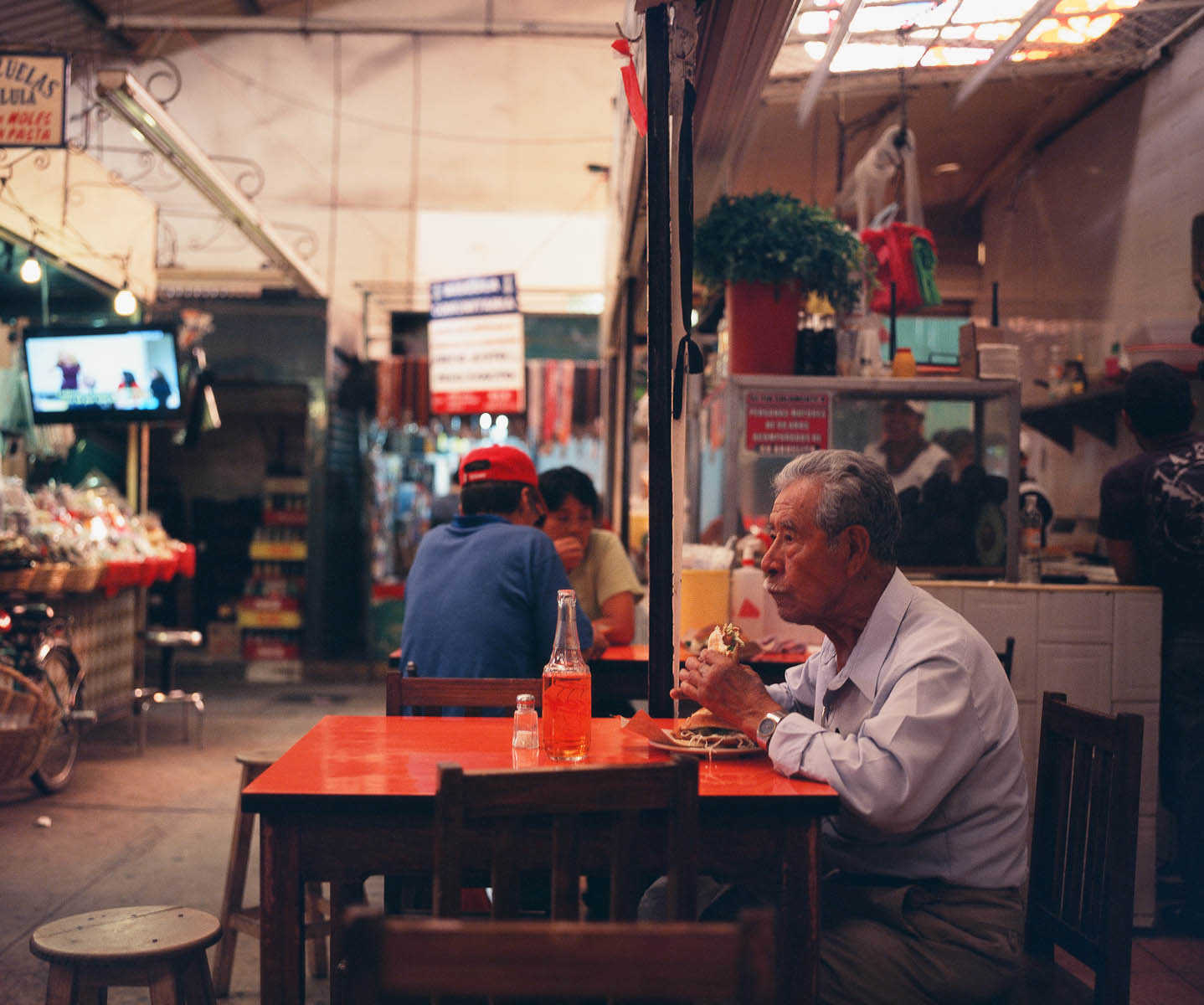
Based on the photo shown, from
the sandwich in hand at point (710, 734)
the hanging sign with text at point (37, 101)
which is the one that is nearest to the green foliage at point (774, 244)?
the sandwich in hand at point (710, 734)

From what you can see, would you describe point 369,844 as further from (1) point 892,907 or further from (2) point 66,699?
(2) point 66,699

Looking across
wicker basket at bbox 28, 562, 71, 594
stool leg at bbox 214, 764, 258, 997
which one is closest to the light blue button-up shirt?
stool leg at bbox 214, 764, 258, 997

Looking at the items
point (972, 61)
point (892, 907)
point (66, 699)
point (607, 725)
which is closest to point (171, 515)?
point (66, 699)

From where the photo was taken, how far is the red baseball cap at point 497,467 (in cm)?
353

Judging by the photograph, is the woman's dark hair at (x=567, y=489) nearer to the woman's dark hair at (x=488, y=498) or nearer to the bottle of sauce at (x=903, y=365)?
the woman's dark hair at (x=488, y=498)

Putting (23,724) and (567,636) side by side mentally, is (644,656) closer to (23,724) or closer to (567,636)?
(567,636)

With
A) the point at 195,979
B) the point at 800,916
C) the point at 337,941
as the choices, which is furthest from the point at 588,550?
the point at 800,916

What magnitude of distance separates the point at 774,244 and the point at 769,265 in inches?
3.2

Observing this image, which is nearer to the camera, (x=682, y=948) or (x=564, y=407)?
(x=682, y=948)

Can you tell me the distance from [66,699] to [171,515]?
6223 mm

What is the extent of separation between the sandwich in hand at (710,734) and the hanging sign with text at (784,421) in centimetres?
188

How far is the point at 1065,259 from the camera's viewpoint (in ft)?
22.6

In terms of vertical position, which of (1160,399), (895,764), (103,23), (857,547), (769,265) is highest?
(103,23)

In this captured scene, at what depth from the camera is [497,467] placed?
3.55 metres
